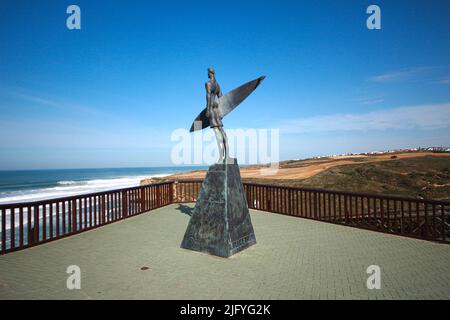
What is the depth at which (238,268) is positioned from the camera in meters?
4.45

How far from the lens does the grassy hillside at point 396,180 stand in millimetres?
15484

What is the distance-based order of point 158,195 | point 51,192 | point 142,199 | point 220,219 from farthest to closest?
1. point 51,192
2. point 158,195
3. point 142,199
4. point 220,219

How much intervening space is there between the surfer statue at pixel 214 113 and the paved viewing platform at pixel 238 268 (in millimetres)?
2202

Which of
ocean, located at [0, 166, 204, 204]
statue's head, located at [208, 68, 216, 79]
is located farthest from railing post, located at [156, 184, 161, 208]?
ocean, located at [0, 166, 204, 204]

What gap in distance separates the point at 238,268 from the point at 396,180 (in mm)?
16752

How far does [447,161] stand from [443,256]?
2061 centimetres

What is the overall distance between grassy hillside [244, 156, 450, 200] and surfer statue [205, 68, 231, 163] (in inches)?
478

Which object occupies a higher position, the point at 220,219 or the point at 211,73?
the point at 211,73

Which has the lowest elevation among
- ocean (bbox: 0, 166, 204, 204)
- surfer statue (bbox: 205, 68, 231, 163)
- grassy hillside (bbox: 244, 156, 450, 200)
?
ocean (bbox: 0, 166, 204, 204)

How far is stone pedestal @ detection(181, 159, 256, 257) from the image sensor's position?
204 inches

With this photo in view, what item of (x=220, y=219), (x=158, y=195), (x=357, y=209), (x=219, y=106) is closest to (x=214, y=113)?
(x=219, y=106)

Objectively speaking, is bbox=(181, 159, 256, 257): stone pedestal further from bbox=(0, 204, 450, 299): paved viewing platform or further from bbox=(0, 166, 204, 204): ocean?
bbox=(0, 166, 204, 204): ocean

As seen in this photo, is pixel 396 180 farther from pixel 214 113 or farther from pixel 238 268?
pixel 238 268
